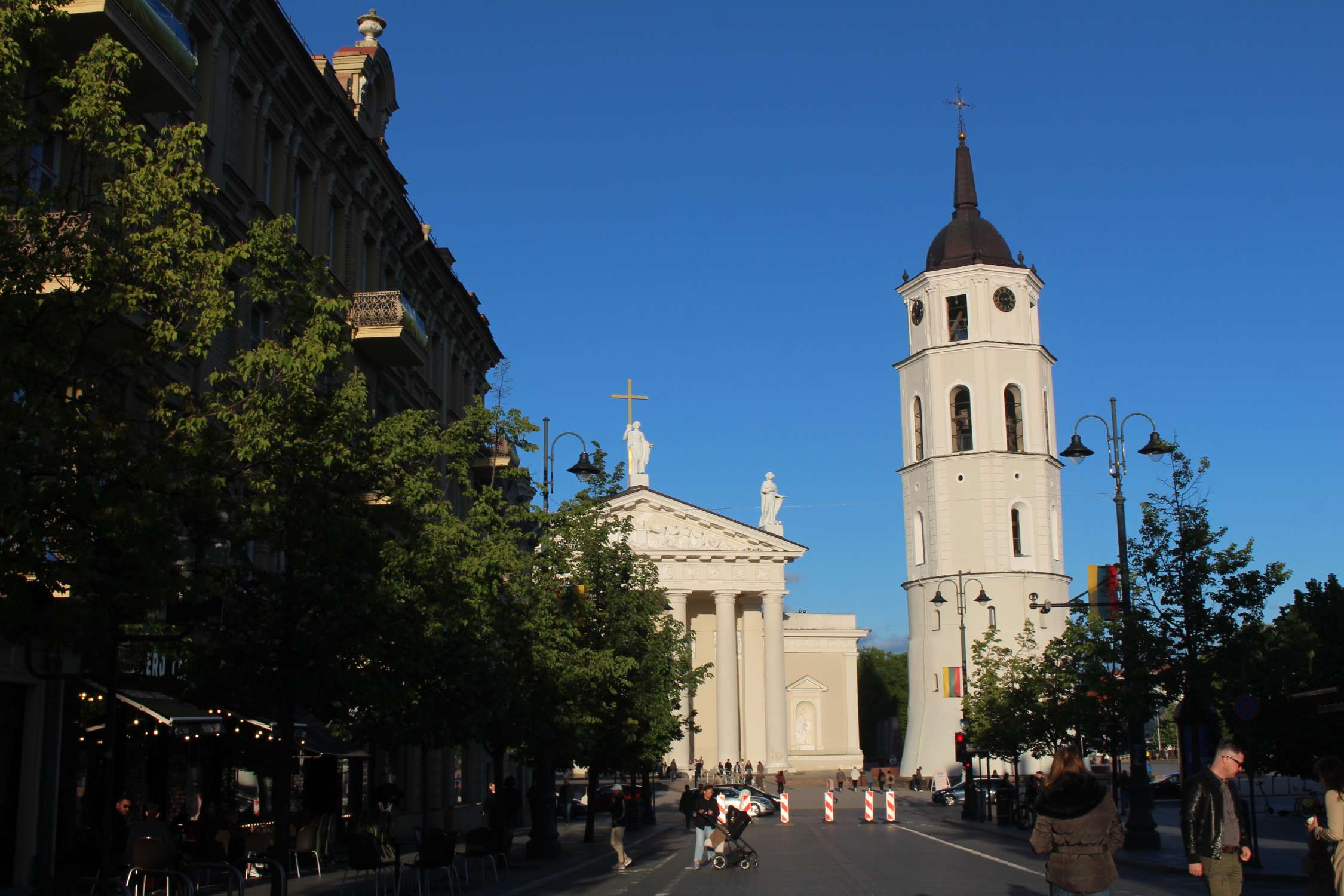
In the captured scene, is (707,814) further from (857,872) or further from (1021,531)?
(1021,531)

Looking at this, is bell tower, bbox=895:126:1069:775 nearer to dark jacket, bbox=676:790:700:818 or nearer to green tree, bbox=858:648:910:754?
dark jacket, bbox=676:790:700:818

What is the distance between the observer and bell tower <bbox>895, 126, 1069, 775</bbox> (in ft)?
262

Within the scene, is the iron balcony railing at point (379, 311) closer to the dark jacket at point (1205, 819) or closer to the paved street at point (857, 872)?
the paved street at point (857, 872)

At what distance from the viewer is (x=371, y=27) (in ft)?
117

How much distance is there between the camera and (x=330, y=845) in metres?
28.9

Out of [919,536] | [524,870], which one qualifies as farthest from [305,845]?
[919,536]

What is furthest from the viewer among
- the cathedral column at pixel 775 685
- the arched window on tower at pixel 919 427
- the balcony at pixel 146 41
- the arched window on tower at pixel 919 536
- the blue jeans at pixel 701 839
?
the cathedral column at pixel 775 685

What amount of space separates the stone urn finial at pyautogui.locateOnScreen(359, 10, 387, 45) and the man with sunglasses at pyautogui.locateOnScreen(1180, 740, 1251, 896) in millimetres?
30309

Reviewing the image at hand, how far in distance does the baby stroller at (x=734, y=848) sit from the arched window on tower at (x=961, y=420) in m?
57.9

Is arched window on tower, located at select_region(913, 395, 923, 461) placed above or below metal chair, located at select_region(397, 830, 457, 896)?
above

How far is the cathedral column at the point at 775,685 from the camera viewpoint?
3359 inches

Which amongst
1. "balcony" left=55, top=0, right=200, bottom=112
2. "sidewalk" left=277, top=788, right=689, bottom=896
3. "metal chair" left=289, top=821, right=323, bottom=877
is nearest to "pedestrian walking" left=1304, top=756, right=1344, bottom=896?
"sidewalk" left=277, top=788, right=689, bottom=896

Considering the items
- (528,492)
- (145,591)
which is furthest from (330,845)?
(528,492)

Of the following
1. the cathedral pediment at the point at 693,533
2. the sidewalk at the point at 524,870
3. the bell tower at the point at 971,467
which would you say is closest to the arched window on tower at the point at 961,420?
the bell tower at the point at 971,467
